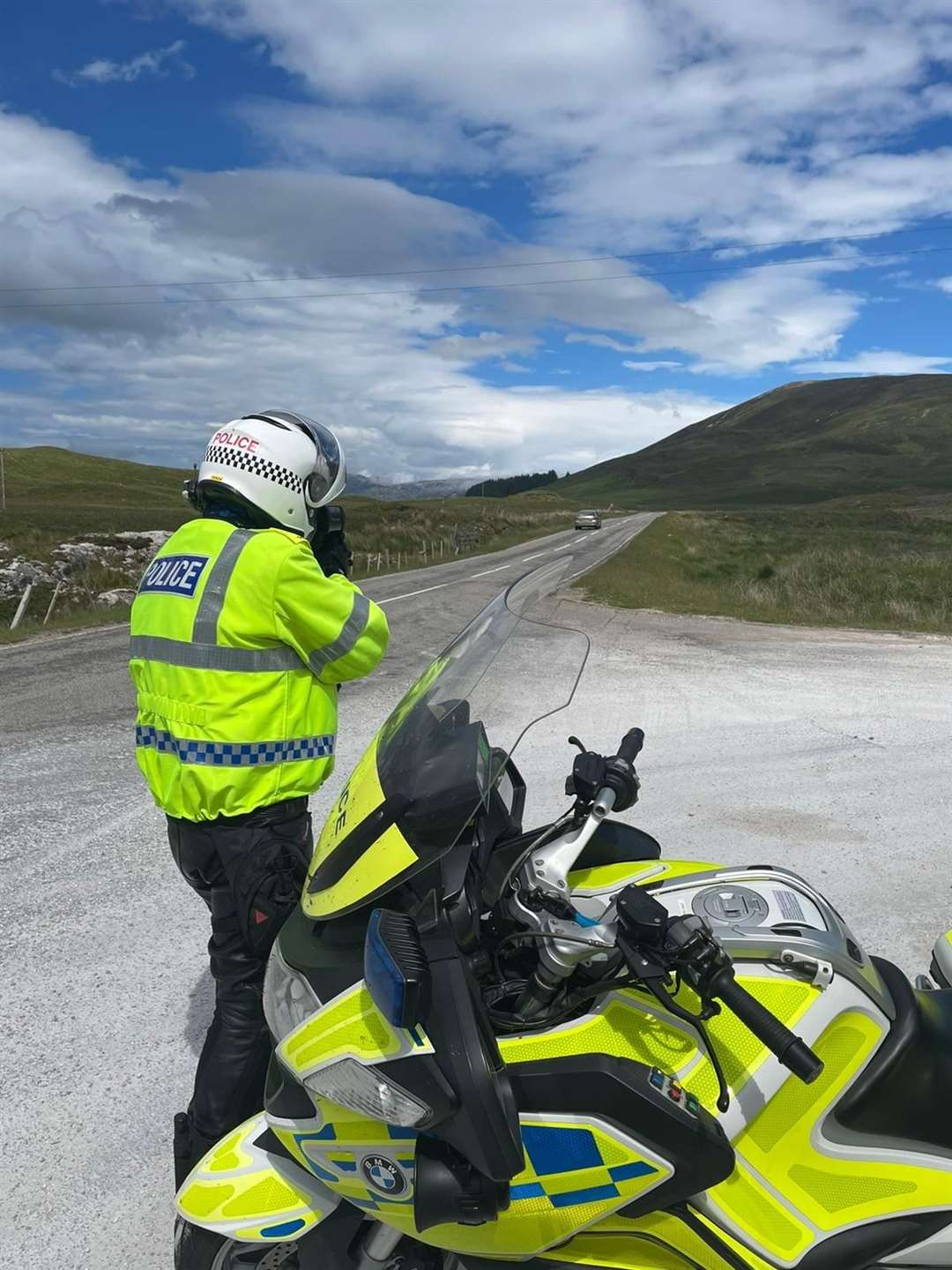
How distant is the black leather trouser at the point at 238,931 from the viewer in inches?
92.5

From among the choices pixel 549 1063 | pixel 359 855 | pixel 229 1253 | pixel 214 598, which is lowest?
pixel 229 1253

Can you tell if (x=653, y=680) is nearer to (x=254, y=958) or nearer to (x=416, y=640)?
(x=416, y=640)

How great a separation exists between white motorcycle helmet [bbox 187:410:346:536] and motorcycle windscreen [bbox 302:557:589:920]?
2.06 feet

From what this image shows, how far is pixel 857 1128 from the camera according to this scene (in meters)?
1.89

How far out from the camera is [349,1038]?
1686 mm

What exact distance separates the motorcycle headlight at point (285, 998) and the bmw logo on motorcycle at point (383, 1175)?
29 cm

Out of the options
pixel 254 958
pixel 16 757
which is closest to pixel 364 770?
pixel 254 958

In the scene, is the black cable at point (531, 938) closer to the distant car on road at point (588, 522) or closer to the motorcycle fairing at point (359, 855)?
the motorcycle fairing at point (359, 855)

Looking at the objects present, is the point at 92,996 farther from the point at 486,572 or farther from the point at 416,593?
the point at 486,572

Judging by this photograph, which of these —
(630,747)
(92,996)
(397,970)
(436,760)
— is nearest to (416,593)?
(92,996)

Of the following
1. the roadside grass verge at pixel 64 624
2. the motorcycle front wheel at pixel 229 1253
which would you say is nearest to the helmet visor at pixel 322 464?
the motorcycle front wheel at pixel 229 1253

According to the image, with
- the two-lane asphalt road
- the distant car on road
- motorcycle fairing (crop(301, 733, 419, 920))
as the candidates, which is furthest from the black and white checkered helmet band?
the distant car on road

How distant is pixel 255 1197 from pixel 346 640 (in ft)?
4.18

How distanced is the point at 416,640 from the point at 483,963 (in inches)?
418
